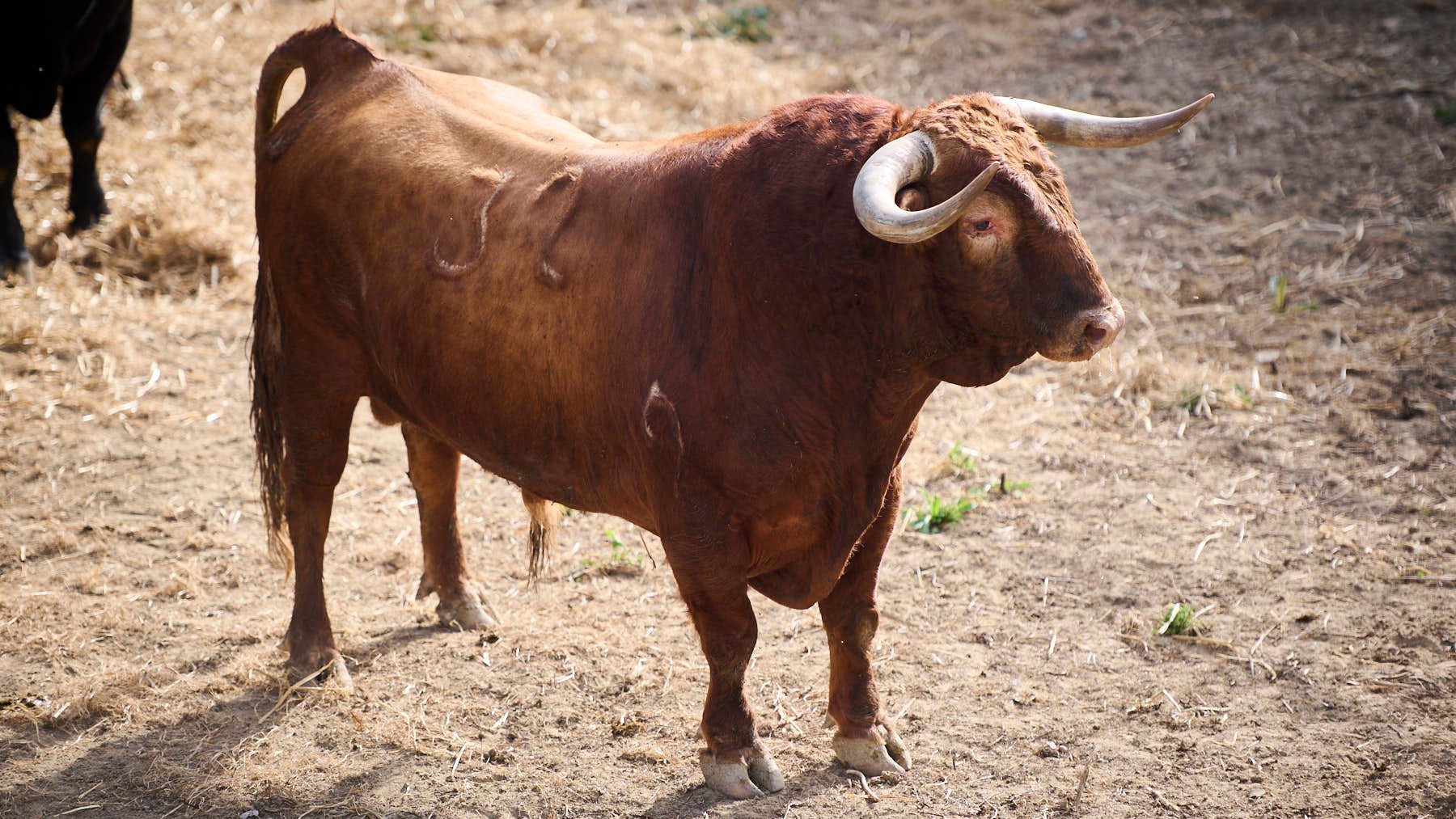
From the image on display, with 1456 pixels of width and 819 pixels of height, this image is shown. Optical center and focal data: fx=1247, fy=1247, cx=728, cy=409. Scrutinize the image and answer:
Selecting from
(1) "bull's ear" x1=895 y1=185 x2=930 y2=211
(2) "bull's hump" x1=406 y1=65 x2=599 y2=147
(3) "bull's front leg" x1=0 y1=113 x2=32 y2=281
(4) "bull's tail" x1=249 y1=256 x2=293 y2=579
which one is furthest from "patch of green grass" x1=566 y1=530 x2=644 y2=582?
(3) "bull's front leg" x1=0 y1=113 x2=32 y2=281

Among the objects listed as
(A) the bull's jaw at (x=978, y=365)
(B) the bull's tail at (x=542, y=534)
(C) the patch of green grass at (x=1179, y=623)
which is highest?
(A) the bull's jaw at (x=978, y=365)

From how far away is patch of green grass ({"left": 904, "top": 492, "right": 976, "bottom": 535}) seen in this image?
5477mm

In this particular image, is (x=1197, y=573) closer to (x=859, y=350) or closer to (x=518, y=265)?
(x=859, y=350)

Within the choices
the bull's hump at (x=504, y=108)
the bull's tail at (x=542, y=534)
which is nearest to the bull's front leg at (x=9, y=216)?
the bull's hump at (x=504, y=108)

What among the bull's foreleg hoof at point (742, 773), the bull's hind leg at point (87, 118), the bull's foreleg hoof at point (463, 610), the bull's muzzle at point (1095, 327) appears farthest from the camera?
the bull's hind leg at point (87, 118)

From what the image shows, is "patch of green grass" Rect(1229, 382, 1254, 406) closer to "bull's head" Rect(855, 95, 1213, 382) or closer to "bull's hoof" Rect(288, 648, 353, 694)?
"bull's head" Rect(855, 95, 1213, 382)

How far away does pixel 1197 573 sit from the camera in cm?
505

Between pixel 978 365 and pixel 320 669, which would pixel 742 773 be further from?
pixel 320 669

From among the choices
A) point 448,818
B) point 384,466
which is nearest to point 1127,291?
point 384,466

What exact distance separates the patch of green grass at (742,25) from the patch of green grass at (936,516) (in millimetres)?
6523

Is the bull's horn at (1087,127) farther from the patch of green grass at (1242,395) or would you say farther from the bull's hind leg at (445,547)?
the patch of green grass at (1242,395)

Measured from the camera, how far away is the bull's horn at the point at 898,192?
113 inches

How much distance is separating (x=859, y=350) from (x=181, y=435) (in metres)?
4.14

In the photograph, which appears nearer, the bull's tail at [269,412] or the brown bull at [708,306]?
the brown bull at [708,306]
